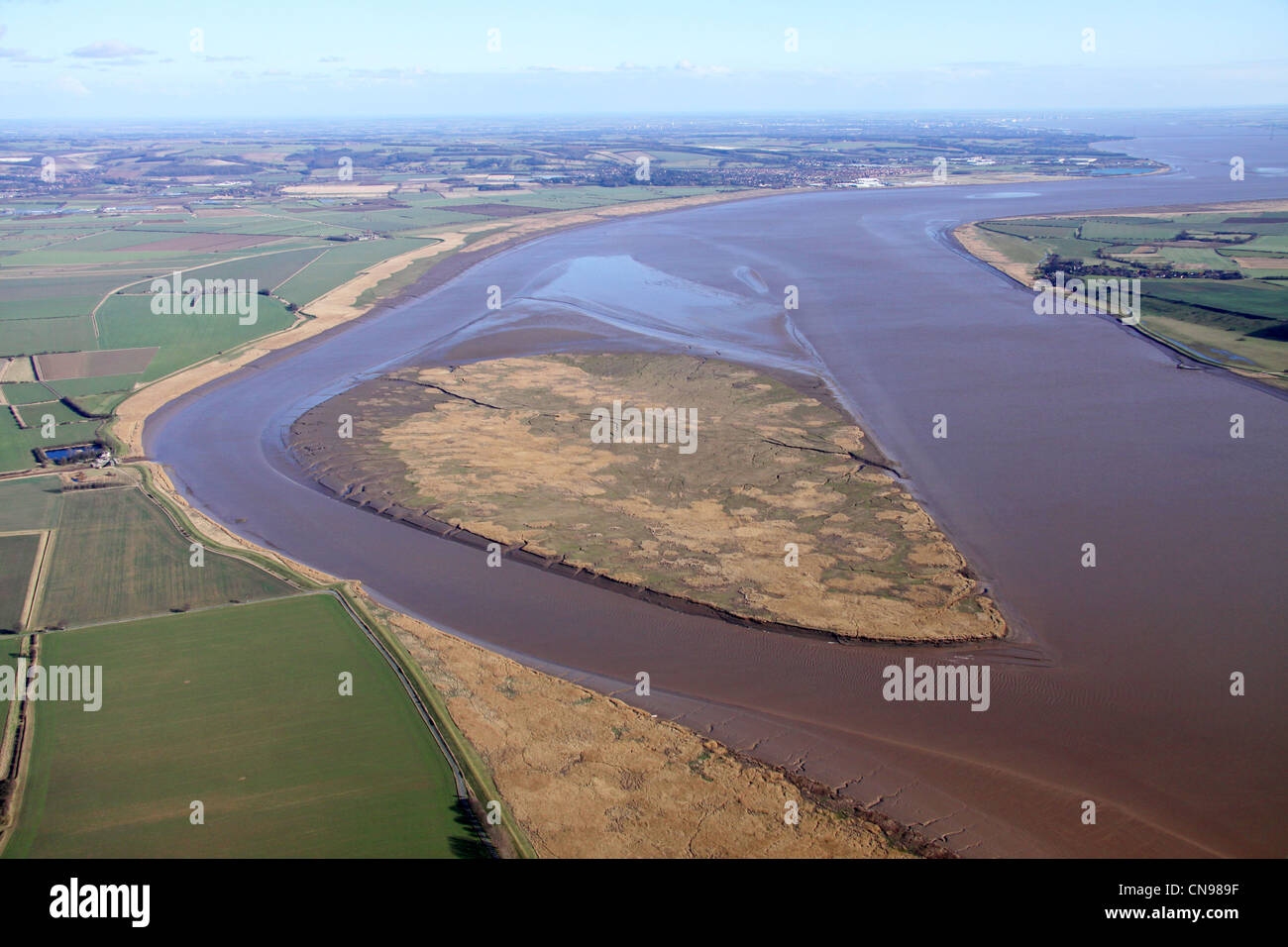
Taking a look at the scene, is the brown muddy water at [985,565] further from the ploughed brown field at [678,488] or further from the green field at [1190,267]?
the green field at [1190,267]

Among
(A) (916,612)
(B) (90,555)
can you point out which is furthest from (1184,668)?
(B) (90,555)

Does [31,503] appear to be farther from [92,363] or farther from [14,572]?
[92,363]

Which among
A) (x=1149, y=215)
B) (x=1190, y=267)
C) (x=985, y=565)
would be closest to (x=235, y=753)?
(x=985, y=565)
